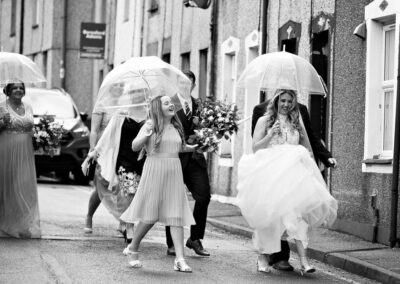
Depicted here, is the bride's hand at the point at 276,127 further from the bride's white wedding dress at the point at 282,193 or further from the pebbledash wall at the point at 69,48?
the pebbledash wall at the point at 69,48

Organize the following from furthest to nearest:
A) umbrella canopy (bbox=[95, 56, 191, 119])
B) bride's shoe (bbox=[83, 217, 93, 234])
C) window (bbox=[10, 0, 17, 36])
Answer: window (bbox=[10, 0, 17, 36]), bride's shoe (bbox=[83, 217, 93, 234]), umbrella canopy (bbox=[95, 56, 191, 119])

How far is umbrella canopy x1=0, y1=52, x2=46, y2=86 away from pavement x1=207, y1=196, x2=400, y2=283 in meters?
3.75

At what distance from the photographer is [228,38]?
22547mm

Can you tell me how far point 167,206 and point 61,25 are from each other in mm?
31717

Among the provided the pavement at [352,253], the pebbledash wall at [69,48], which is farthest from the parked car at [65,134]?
the pebbledash wall at [69,48]

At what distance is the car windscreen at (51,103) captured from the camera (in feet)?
85.0

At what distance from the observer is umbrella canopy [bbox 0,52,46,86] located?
13289 millimetres

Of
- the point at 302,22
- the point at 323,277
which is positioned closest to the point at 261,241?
the point at 323,277

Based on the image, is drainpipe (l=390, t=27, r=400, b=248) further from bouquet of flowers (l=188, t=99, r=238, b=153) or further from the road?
bouquet of flowers (l=188, t=99, r=238, b=153)

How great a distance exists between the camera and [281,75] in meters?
11.2

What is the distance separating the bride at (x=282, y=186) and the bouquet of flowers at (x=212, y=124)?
39 cm

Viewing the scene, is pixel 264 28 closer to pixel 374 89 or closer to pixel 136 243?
pixel 374 89

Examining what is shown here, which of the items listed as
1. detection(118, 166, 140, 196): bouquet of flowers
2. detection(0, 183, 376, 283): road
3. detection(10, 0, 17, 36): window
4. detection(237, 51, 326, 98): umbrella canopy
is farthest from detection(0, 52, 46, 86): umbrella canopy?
detection(10, 0, 17, 36): window

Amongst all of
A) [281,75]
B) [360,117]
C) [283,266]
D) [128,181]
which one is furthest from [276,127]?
[360,117]
